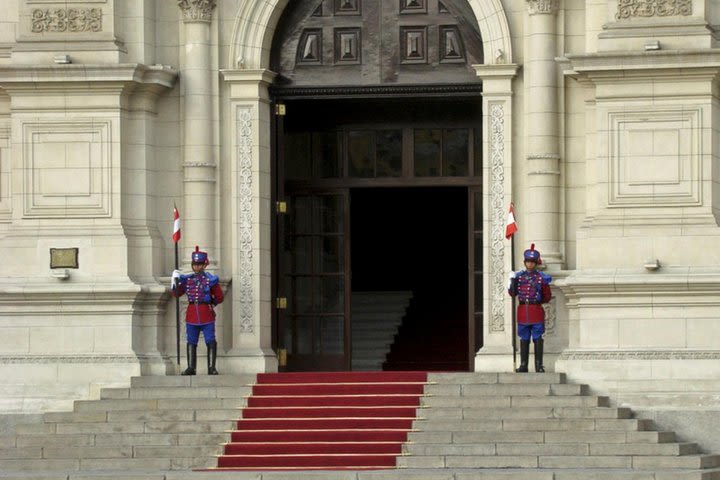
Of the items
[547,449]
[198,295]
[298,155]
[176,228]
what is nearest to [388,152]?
[298,155]

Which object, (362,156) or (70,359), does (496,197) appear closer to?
(362,156)

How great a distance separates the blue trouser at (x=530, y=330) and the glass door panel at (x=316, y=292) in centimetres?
376

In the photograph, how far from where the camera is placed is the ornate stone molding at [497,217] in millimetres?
33500

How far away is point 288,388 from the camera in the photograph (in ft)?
106

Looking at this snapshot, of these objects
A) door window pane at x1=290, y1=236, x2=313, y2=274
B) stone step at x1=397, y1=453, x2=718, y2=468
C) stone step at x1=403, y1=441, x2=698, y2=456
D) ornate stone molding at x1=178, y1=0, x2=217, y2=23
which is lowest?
stone step at x1=397, y1=453, x2=718, y2=468

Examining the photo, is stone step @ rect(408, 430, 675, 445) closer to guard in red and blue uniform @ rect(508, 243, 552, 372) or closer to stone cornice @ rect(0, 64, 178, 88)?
guard in red and blue uniform @ rect(508, 243, 552, 372)

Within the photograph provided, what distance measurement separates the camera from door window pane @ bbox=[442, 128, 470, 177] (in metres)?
35.5

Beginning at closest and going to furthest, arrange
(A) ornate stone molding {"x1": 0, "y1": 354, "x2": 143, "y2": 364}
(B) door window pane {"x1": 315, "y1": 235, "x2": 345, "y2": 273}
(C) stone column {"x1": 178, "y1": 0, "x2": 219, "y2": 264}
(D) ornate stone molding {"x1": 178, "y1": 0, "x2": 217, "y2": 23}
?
(A) ornate stone molding {"x1": 0, "y1": 354, "x2": 143, "y2": 364}
(C) stone column {"x1": 178, "y1": 0, "x2": 219, "y2": 264}
(D) ornate stone molding {"x1": 178, "y1": 0, "x2": 217, "y2": 23}
(B) door window pane {"x1": 315, "y1": 235, "x2": 345, "y2": 273}

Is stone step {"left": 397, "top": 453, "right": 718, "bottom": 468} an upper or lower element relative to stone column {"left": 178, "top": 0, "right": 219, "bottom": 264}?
lower

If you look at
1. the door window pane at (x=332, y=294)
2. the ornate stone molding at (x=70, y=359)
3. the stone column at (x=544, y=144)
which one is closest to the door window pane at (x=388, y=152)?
the door window pane at (x=332, y=294)

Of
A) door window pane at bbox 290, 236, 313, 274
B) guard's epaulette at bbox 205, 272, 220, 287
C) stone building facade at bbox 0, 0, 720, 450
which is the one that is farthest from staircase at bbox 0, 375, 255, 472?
door window pane at bbox 290, 236, 313, 274

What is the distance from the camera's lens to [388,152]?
35.8 metres

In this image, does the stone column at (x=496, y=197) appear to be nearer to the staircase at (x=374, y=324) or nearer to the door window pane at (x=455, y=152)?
the door window pane at (x=455, y=152)

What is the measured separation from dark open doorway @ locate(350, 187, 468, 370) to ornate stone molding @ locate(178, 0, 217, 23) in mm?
10264
